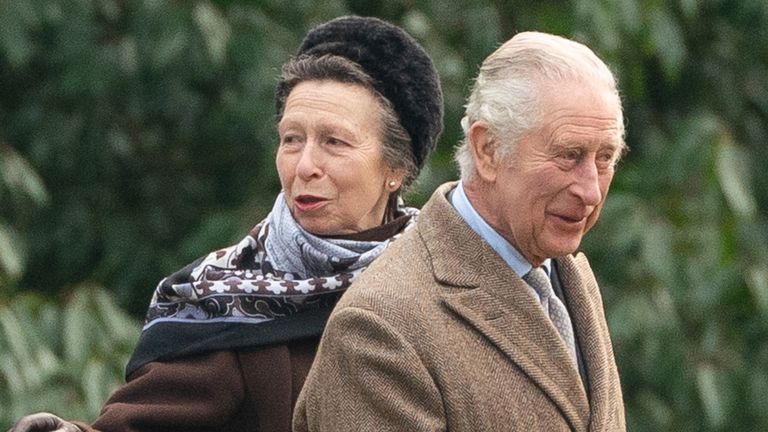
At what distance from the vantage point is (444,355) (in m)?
2.96

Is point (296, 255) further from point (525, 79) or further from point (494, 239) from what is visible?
point (525, 79)

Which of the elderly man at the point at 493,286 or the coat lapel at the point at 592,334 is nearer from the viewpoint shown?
the elderly man at the point at 493,286

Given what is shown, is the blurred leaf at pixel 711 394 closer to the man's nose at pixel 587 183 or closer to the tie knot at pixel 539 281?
the tie knot at pixel 539 281

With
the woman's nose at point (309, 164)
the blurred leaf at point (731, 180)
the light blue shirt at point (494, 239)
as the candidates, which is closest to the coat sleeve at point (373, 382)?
the light blue shirt at point (494, 239)

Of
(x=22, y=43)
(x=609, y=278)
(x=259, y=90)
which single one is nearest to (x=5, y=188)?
(x=22, y=43)

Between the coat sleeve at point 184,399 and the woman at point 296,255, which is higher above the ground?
the woman at point 296,255

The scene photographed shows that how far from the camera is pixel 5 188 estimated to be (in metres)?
6.15

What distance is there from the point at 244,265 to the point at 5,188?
8.80 ft

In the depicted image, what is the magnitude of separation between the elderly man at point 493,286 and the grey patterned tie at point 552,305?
0.02m

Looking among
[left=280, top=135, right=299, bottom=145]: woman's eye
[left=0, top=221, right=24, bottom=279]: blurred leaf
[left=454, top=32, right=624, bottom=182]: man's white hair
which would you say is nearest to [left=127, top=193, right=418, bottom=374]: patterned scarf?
[left=280, top=135, right=299, bottom=145]: woman's eye

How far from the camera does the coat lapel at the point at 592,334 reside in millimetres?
3092

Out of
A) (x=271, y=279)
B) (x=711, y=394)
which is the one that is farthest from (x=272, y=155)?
(x=271, y=279)

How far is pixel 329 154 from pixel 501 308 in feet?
2.03

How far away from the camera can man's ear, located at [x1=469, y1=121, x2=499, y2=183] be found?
3.03 meters
